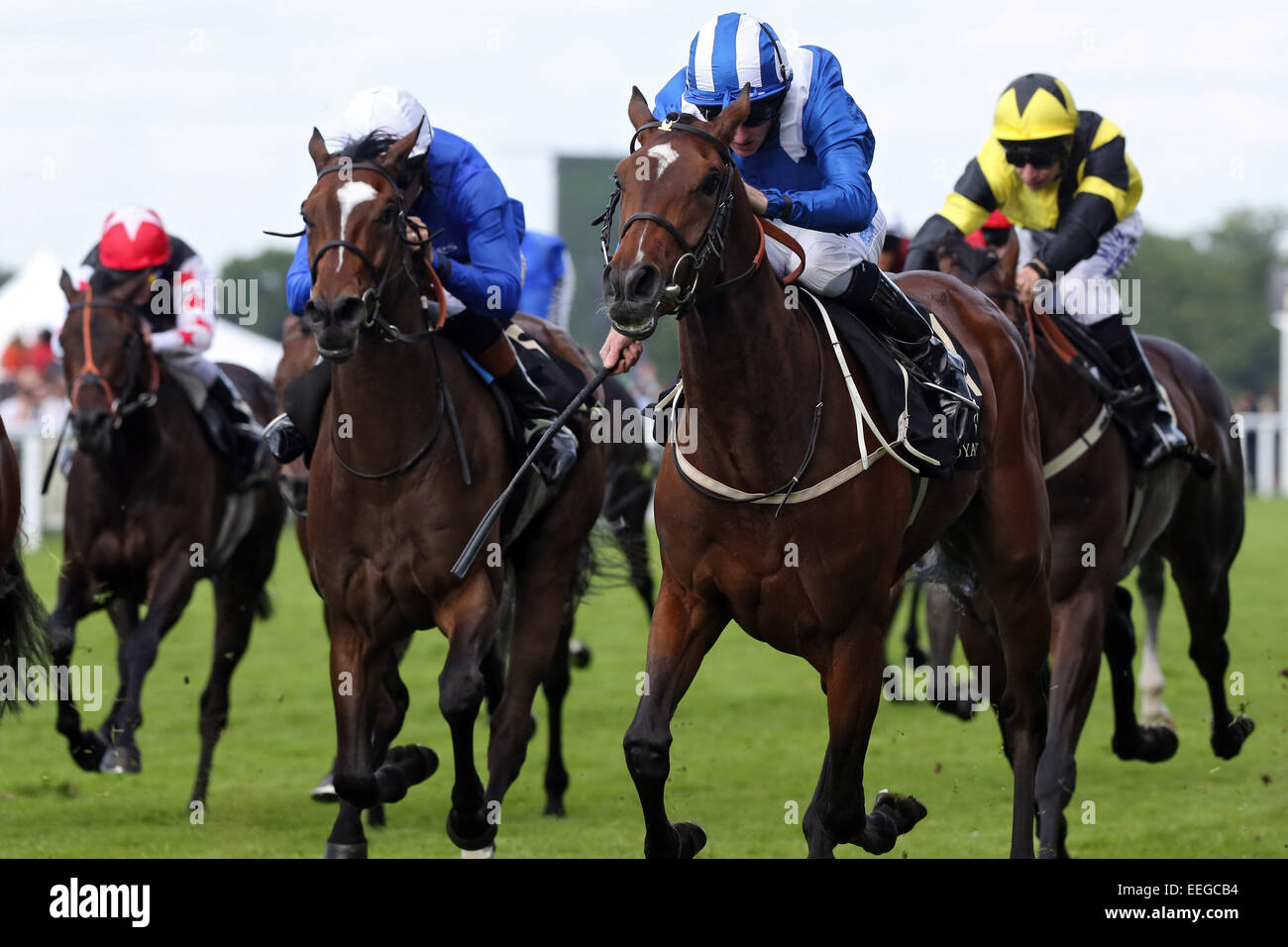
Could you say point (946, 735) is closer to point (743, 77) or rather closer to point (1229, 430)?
point (1229, 430)

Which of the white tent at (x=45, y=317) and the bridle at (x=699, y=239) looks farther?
the white tent at (x=45, y=317)

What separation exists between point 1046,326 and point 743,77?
233cm

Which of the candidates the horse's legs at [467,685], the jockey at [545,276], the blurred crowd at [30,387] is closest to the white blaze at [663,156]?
the horse's legs at [467,685]

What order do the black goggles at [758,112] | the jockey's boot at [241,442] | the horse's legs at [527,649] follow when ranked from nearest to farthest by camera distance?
the black goggles at [758,112], the horse's legs at [527,649], the jockey's boot at [241,442]

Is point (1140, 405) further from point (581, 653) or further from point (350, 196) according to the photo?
point (581, 653)

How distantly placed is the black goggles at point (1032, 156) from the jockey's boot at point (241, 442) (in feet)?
11.3

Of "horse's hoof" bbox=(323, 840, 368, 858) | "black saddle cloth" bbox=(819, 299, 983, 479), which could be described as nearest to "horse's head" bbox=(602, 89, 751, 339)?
"black saddle cloth" bbox=(819, 299, 983, 479)

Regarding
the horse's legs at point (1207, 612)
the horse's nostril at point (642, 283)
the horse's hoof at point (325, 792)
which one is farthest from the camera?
the horse's legs at point (1207, 612)

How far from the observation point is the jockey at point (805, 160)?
15.9 feet

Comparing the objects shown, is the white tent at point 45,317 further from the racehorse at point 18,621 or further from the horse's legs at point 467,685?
the horse's legs at point 467,685

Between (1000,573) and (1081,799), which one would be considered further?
(1081,799)

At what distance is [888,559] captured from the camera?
16.0 feet
